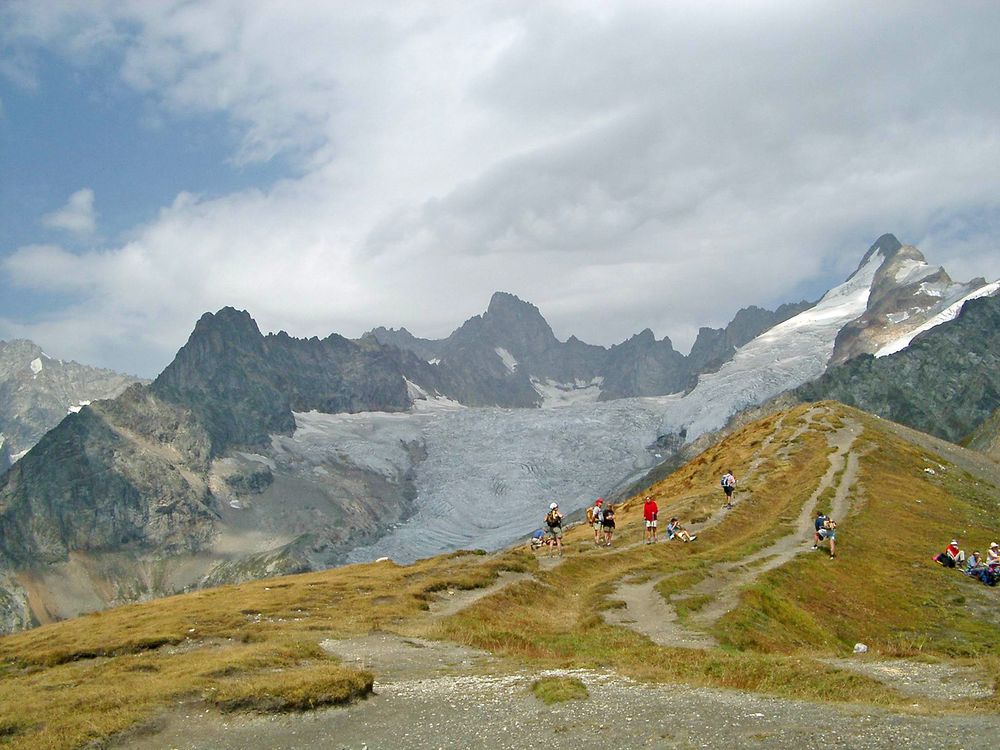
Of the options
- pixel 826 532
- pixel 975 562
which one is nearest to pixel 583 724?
pixel 826 532

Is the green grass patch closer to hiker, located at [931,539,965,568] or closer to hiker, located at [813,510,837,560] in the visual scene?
hiker, located at [813,510,837,560]

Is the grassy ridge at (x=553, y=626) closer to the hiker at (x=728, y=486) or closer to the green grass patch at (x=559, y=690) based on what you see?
the hiker at (x=728, y=486)

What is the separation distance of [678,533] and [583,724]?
39.4 meters

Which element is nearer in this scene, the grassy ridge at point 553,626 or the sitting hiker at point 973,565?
the grassy ridge at point 553,626

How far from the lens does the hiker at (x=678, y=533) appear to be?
54625 mm

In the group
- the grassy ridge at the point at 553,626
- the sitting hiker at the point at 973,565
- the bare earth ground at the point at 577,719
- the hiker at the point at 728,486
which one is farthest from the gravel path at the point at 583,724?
the hiker at the point at 728,486

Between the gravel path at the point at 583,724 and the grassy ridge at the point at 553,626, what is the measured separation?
114 cm

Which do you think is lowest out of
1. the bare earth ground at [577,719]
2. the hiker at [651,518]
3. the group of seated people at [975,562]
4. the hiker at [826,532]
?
the group of seated people at [975,562]

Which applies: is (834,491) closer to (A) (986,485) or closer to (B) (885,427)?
(A) (986,485)

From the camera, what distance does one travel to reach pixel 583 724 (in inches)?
690

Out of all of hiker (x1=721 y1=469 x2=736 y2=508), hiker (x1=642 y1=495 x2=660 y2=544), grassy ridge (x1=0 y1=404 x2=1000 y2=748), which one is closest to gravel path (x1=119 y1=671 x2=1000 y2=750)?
grassy ridge (x1=0 y1=404 x2=1000 y2=748)

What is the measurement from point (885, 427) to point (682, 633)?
102 metres

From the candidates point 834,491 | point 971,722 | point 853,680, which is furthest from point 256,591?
point 834,491

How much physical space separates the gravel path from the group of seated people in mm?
37309
